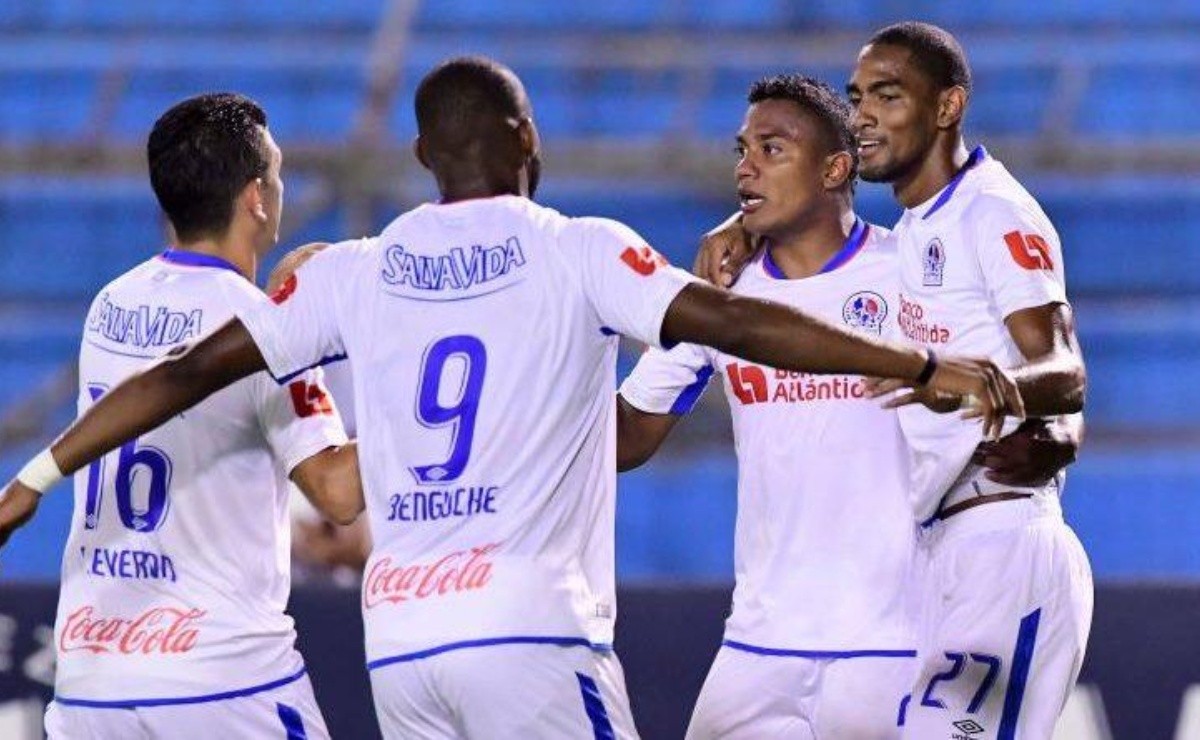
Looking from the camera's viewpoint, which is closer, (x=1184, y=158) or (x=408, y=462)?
(x=408, y=462)

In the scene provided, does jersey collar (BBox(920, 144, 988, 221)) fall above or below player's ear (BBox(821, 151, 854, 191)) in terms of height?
below

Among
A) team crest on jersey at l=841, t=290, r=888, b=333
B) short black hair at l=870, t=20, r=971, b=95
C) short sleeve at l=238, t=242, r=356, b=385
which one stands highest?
short black hair at l=870, t=20, r=971, b=95

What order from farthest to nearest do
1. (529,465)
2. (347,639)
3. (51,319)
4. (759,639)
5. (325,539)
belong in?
(51,319) → (325,539) → (347,639) → (759,639) → (529,465)

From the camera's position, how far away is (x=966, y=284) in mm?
4527

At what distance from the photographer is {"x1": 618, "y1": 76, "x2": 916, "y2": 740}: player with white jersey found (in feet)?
15.5

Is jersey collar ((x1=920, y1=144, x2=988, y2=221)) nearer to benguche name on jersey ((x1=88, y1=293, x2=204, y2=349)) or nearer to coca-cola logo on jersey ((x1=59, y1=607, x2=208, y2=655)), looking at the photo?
benguche name on jersey ((x1=88, y1=293, x2=204, y2=349))

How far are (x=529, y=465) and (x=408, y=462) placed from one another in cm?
23

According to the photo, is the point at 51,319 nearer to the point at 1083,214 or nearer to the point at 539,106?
the point at 539,106

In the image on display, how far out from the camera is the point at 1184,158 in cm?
1266

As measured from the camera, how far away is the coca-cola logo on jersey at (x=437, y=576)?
149 inches

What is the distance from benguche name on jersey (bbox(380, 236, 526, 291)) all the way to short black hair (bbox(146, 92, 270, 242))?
0.74 m

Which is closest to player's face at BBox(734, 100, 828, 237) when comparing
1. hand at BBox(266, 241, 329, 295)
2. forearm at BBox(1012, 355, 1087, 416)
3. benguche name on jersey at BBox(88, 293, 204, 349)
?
forearm at BBox(1012, 355, 1087, 416)

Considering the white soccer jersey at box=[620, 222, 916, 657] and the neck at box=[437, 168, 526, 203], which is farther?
the white soccer jersey at box=[620, 222, 916, 657]

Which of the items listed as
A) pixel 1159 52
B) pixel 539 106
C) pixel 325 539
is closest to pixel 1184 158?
pixel 1159 52
